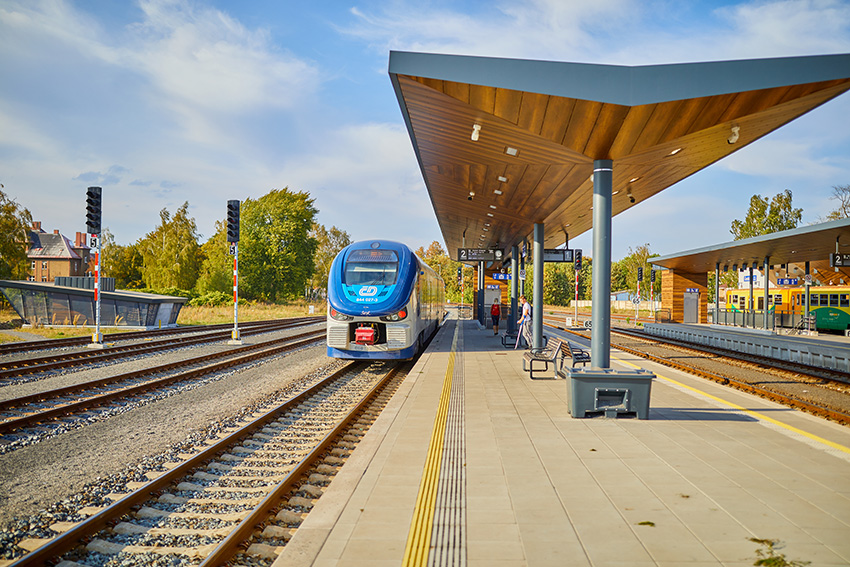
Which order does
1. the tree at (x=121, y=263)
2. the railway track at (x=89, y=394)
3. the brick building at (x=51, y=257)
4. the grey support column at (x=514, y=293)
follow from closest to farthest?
1. the railway track at (x=89, y=394)
2. the grey support column at (x=514, y=293)
3. the tree at (x=121, y=263)
4. the brick building at (x=51, y=257)

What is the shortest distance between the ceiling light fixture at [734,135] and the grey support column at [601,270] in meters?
1.72

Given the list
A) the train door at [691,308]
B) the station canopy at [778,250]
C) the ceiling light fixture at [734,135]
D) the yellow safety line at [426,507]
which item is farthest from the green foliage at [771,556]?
the train door at [691,308]

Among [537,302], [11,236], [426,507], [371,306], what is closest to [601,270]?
[426,507]

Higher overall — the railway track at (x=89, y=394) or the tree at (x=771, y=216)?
the tree at (x=771, y=216)

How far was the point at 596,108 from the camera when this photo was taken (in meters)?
7.06

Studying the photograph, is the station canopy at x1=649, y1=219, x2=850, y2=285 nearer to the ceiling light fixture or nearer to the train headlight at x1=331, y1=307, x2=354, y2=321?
the ceiling light fixture

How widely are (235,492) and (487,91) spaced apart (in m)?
5.25

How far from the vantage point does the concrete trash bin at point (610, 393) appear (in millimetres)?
7801

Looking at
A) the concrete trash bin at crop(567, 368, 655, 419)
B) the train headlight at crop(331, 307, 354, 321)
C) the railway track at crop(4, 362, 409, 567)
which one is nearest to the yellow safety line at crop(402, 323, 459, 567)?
the railway track at crop(4, 362, 409, 567)

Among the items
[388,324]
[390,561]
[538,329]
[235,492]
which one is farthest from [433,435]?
[538,329]

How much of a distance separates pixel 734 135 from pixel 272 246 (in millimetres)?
55355

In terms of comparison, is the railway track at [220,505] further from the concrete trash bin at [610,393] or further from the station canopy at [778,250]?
the station canopy at [778,250]

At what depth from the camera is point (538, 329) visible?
608 inches

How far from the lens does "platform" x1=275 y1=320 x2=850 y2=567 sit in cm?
366
